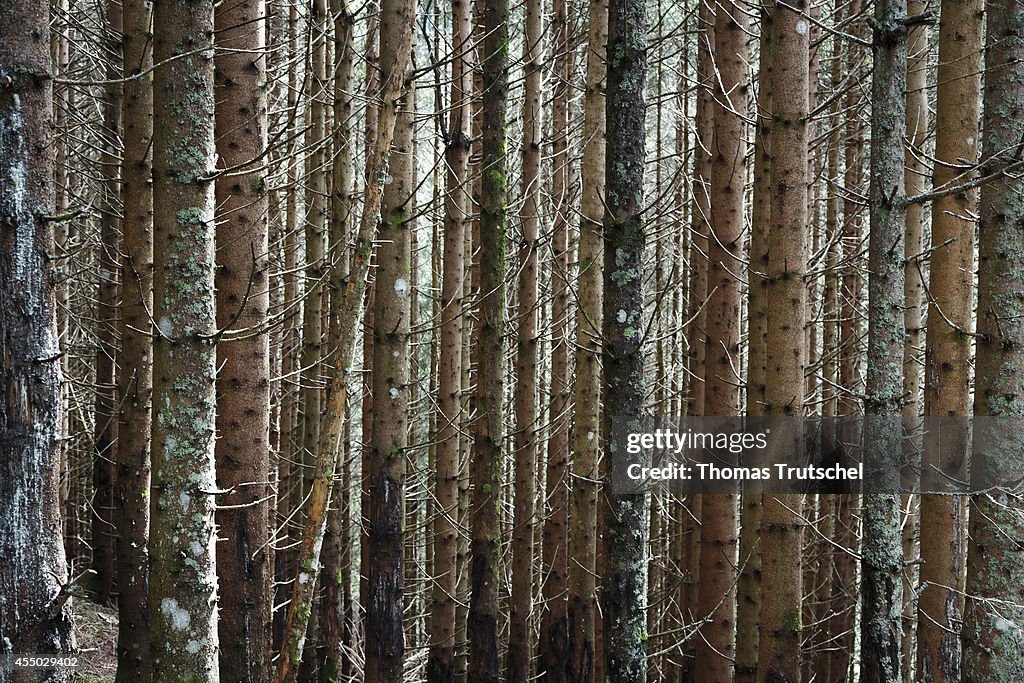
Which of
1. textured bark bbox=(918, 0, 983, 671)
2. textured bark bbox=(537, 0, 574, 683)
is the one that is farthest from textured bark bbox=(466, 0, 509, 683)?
textured bark bbox=(918, 0, 983, 671)

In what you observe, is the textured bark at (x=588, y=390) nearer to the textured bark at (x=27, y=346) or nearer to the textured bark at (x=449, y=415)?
the textured bark at (x=449, y=415)

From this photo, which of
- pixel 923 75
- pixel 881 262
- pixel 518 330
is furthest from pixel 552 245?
pixel 881 262

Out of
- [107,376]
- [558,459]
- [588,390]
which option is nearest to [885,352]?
[588,390]

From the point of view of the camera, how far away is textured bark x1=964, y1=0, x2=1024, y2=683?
15.9ft

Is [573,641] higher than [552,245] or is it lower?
lower

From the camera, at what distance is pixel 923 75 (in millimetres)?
7336

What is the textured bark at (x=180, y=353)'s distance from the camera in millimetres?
3574

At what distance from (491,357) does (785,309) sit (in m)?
2.09

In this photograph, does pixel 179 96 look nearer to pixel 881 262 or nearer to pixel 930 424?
pixel 881 262

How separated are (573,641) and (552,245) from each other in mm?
3682

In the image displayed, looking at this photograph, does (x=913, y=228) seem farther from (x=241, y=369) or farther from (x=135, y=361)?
(x=135, y=361)

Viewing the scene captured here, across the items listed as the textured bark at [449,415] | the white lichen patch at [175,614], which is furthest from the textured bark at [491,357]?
the white lichen patch at [175,614]

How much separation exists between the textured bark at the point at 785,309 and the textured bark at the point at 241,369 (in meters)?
3.41

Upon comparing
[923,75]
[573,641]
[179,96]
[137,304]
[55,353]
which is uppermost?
[923,75]
